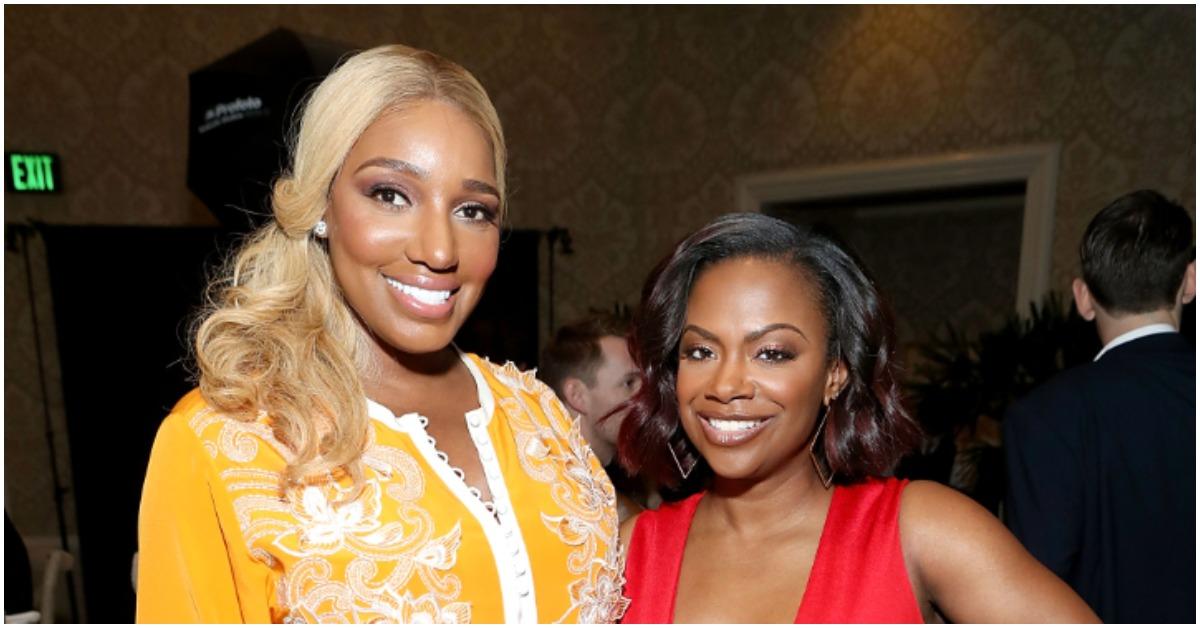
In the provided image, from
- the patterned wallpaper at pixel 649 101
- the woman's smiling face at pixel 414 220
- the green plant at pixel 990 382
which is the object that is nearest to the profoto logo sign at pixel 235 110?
the patterned wallpaper at pixel 649 101

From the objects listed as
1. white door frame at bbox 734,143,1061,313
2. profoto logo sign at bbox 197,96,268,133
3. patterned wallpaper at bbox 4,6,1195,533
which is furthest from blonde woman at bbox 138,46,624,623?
white door frame at bbox 734,143,1061,313

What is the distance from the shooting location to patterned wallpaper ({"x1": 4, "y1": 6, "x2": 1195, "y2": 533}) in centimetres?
446

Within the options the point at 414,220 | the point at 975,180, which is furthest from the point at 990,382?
the point at 414,220

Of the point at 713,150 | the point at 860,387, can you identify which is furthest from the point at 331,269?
the point at 713,150

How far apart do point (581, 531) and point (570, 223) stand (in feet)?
16.1

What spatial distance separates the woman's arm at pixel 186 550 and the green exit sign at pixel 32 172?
5.03m

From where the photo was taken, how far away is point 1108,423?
2.37 metres

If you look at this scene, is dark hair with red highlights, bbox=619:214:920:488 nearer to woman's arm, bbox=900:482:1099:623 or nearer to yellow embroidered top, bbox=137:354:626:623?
woman's arm, bbox=900:482:1099:623

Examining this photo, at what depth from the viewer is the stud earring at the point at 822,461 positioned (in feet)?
5.29

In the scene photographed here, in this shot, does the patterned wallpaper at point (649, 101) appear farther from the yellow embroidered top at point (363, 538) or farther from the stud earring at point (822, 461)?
the yellow embroidered top at point (363, 538)

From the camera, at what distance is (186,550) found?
1.14 m

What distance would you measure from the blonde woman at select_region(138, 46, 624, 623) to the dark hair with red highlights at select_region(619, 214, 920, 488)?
1.01ft

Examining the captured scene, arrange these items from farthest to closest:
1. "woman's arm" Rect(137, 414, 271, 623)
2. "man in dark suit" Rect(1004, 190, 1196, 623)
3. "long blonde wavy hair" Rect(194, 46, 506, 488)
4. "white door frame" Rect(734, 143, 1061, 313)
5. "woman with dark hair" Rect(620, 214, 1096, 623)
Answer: "white door frame" Rect(734, 143, 1061, 313), "man in dark suit" Rect(1004, 190, 1196, 623), "woman with dark hair" Rect(620, 214, 1096, 623), "long blonde wavy hair" Rect(194, 46, 506, 488), "woman's arm" Rect(137, 414, 271, 623)

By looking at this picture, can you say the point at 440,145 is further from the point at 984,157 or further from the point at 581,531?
the point at 984,157
